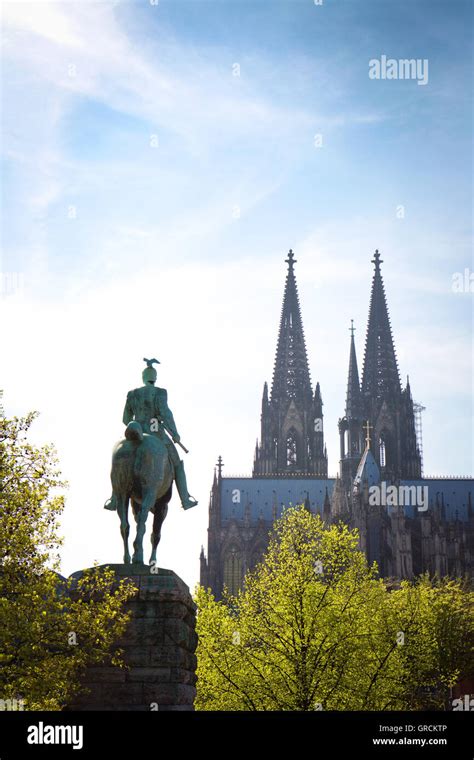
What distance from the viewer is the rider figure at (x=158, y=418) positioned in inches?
672

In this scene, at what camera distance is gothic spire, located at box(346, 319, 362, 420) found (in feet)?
366

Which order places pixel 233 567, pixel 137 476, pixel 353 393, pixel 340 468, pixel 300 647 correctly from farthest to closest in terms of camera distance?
1. pixel 353 393
2. pixel 340 468
3. pixel 233 567
4. pixel 300 647
5. pixel 137 476

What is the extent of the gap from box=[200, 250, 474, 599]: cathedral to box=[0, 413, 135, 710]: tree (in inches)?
2807

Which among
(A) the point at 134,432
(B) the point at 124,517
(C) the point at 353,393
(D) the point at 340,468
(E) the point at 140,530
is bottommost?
(E) the point at 140,530

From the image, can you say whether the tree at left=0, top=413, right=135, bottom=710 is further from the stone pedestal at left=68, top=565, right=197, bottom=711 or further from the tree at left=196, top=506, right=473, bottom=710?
the tree at left=196, top=506, right=473, bottom=710

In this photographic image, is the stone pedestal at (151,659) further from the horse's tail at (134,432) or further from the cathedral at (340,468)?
the cathedral at (340,468)

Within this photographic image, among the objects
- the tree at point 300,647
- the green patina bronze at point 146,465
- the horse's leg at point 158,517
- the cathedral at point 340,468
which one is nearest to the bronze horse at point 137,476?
the green patina bronze at point 146,465

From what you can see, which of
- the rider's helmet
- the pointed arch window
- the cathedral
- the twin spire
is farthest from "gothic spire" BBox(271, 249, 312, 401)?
the rider's helmet

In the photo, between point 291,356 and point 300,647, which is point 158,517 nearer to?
point 300,647

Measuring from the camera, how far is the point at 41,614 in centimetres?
1566

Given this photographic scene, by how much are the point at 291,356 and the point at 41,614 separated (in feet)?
333

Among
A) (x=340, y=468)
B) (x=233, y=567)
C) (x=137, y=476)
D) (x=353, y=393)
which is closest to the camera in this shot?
(x=137, y=476)

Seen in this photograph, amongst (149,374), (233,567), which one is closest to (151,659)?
(149,374)
